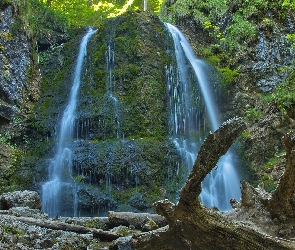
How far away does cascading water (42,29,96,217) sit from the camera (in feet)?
33.3

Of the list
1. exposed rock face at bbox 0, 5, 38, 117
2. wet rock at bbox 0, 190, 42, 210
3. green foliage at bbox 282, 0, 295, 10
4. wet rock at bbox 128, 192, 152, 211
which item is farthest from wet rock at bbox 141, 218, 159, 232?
green foliage at bbox 282, 0, 295, 10

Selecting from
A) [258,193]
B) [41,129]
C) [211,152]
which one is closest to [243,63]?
[41,129]

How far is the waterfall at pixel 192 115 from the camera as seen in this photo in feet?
37.4

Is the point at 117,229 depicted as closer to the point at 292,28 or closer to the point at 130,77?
the point at 130,77

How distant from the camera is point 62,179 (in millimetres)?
10766

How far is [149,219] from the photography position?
225 inches

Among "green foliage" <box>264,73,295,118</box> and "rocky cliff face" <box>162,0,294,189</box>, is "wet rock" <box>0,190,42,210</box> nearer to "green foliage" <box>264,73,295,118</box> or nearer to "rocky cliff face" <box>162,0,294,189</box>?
"rocky cliff face" <box>162,0,294,189</box>

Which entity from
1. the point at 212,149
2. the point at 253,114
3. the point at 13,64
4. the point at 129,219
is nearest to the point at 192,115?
the point at 253,114

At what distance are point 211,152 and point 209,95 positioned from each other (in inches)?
488

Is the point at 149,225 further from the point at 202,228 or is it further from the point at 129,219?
the point at 202,228

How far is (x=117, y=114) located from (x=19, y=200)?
6.96 meters

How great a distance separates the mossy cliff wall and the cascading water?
228 millimetres

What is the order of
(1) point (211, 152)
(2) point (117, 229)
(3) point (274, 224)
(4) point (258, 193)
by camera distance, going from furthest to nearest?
(2) point (117, 229)
(4) point (258, 193)
(3) point (274, 224)
(1) point (211, 152)

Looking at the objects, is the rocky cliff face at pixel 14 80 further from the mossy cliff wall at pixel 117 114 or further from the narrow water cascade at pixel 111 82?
the narrow water cascade at pixel 111 82
